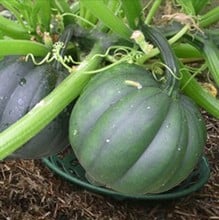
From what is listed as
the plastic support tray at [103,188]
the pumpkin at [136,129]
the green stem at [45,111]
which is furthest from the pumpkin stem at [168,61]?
the plastic support tray at [103,188]

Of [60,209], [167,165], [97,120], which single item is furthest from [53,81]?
[60,209]

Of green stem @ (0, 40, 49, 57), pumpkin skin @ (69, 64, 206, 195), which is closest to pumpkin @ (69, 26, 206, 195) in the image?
pumpkin skin @ (69, 64, 206, 195)

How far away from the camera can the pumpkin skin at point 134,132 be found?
1.08 m

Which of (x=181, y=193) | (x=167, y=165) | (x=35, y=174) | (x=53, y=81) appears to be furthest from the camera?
(x=35, y=174)

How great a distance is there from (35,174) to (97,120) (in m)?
1.22

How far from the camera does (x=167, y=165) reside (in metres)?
1.09

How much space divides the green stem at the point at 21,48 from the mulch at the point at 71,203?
37.1 inches

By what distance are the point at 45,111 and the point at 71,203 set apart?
1.09 meters

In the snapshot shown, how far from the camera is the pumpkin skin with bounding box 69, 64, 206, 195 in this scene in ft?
3.53

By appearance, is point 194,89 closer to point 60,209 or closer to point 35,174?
point 60,209

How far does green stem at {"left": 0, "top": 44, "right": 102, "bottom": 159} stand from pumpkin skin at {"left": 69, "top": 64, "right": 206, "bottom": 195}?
0.09 ft

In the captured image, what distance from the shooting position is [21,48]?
1211mm

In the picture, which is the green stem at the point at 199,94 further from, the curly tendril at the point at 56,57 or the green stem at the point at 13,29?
the green stem at the point at 13,29

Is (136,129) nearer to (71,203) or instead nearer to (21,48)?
(21,48)
